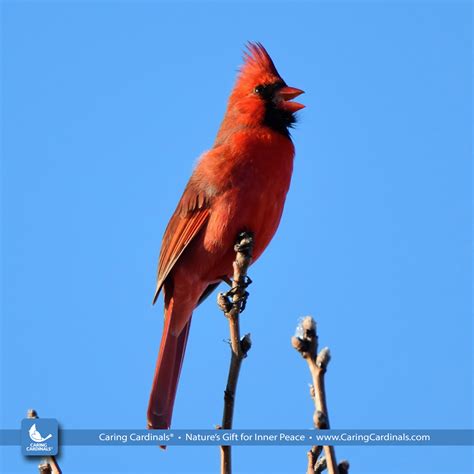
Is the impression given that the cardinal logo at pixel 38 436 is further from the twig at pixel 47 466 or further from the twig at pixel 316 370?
the twig at pixel 316 370

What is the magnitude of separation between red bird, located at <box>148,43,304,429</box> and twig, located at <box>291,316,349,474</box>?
73.1 inches

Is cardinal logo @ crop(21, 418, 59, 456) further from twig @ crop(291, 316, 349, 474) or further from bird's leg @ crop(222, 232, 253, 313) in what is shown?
twig @ crop(291, 316, 349, 474)

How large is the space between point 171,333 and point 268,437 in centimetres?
122

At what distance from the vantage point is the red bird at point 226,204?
3.49 meters

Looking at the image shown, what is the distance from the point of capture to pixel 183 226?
3.72 m

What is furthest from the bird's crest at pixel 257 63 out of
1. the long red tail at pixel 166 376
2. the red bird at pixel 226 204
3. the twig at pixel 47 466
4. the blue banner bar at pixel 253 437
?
the twig at pixel 47 466

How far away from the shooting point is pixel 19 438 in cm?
290

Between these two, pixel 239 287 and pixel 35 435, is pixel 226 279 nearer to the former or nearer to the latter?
pixel 239 287

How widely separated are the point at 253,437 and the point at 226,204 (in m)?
1.19

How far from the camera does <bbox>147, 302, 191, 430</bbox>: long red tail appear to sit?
3482 mm

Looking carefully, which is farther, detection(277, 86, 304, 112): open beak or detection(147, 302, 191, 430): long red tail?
detection(277, 86, 304, 112): open beak

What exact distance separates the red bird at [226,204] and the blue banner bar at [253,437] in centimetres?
55

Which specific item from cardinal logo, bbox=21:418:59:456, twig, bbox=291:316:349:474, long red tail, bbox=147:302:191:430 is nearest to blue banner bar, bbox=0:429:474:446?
cardinal logo, bbox=21:418:59:456

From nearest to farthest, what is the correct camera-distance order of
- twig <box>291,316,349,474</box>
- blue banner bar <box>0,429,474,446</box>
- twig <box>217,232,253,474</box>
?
1. twig <box>291,316,349,474</box>
2. twig <box>217,232,253,474</box>
3. blue banner bar <box>0,429,474,446</box>
